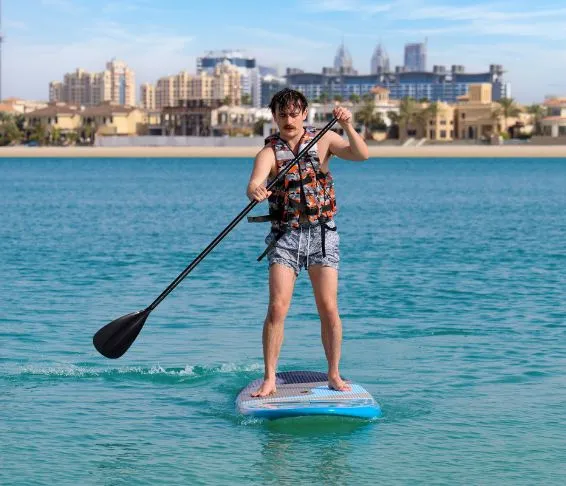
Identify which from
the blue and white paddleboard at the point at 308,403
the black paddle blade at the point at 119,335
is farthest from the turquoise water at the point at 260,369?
the black paddle blade at the point at 119,335

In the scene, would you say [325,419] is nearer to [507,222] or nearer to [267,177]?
[267,177]

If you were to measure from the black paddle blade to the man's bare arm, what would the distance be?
175 centimetres

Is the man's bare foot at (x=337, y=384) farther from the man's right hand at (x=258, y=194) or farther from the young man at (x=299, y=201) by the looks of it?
the man's right hand at (x=258, y=194)

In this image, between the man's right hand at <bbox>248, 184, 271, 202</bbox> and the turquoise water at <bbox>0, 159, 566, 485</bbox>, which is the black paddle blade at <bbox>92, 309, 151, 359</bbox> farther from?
the man's right hand at <bbox>248, 184, 271, 202</bbox>

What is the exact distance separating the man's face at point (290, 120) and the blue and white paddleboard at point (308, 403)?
1.80m

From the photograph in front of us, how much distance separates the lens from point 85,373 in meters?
11.0

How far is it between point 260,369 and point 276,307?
2602mm

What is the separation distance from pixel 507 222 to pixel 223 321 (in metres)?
25.0

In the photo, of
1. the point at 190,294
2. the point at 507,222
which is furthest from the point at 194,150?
the point at 190,294

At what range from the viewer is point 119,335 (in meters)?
9.53

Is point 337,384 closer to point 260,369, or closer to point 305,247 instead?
point 305,247

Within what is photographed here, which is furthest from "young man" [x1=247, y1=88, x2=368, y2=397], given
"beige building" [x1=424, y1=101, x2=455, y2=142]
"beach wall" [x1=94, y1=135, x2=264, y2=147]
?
"beige building" [x1=424, y1=101, x2=455, y2=142]

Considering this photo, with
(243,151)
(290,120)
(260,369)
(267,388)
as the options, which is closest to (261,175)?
(290,120)

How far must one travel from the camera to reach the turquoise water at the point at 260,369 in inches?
319
